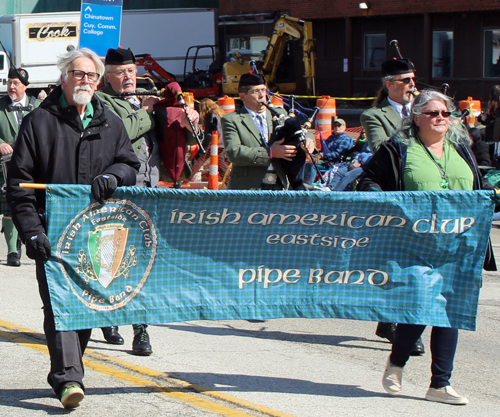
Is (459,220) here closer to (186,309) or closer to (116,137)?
(186,309)

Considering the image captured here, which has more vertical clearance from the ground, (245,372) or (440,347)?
(440,347)

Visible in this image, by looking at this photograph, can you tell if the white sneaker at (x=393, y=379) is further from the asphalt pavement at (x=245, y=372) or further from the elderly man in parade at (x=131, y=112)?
the elderly man in parade at (x=131, y=112)

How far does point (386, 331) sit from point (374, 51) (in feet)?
97.6

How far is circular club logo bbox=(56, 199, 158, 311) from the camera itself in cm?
468

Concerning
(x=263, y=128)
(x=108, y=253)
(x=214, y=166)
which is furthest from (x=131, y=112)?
(x=214, y=166)

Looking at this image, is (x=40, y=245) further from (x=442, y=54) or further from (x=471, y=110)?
(x=442, y=54)

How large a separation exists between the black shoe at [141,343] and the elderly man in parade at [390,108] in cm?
184

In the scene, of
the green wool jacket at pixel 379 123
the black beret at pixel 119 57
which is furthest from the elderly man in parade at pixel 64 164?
the green wool jacket at pixel 379 123

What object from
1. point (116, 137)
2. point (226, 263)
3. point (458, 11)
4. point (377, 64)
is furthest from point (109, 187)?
point (377, 64)

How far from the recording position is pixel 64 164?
4.73 metres

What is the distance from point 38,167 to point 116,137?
1.58 feet

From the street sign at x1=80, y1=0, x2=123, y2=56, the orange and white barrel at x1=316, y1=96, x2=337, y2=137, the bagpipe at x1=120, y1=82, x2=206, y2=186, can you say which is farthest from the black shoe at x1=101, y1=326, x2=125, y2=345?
the orange and white barrel at x1=316, y1=96, x2=337, y2=137

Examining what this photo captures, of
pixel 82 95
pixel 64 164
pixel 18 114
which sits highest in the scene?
pixel 18 114

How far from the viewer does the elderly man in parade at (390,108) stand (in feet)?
21.1
